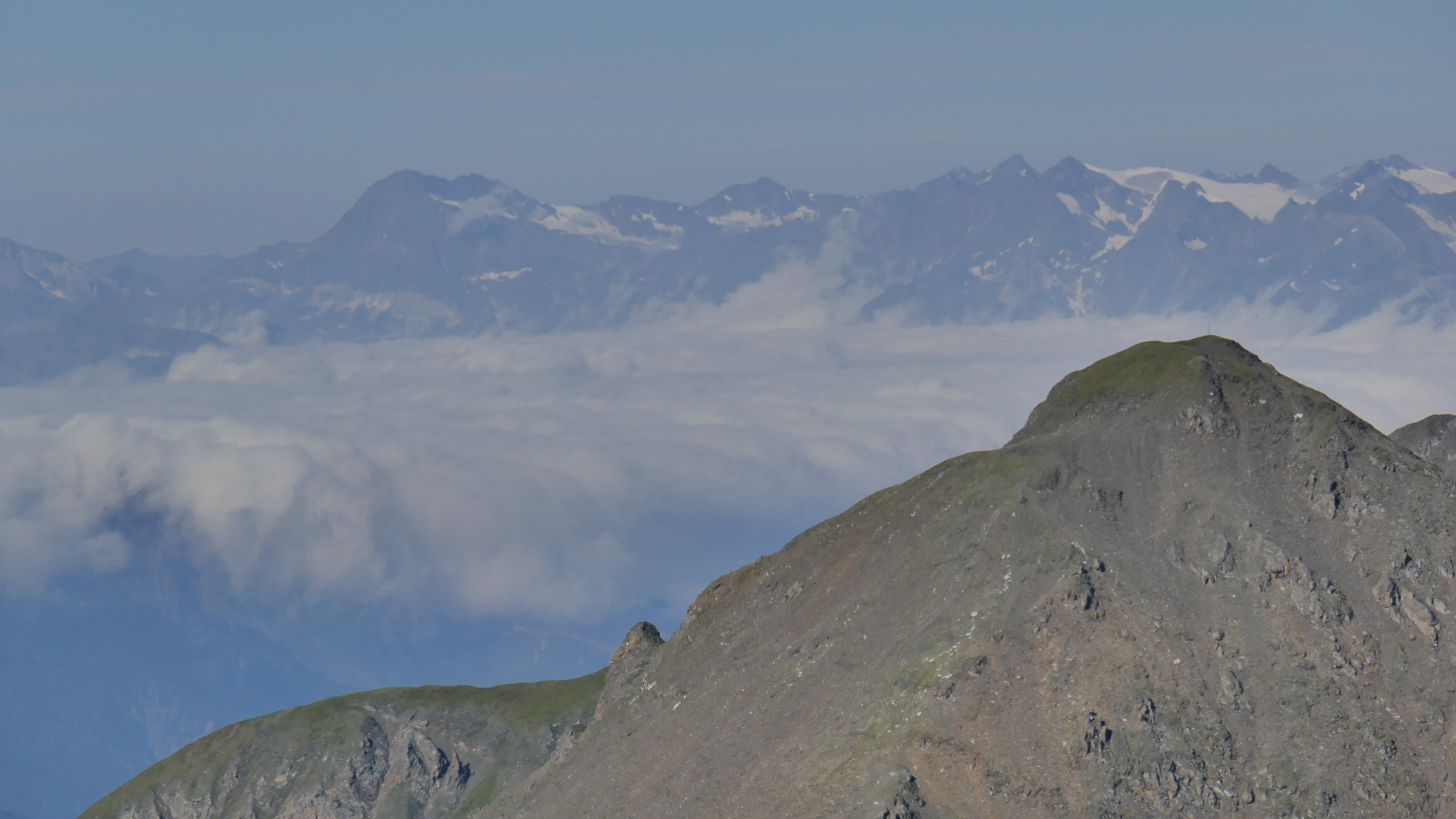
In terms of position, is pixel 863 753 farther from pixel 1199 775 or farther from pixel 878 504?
pixel 878 504

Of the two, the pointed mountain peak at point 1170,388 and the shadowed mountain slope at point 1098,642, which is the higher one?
the pointed mountain peak at point 1170,388

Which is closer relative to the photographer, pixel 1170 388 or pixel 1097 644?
pixel 1097 644

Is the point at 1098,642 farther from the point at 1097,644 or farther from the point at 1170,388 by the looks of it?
the point at 1170,388

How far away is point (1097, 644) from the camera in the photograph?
12756 centimetres

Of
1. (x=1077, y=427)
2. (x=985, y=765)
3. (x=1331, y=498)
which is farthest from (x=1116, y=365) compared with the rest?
(x=985, y=765)

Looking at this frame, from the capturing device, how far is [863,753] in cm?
11869

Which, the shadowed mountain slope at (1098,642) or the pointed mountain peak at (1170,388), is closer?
the shadowed mountain slope at (1098,642)

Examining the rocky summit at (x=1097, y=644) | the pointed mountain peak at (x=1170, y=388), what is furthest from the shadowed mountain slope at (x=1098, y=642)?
the pointed mountain peak at (x=1170, y=388)

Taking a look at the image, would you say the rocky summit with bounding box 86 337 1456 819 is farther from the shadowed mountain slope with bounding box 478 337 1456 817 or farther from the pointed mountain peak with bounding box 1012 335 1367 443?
the pointed mountain peak with bounding box 1012 335 1367 443

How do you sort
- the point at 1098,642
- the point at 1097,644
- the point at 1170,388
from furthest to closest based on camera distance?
the point at 1170,388, the point at 1098,642, the point at 1097,644

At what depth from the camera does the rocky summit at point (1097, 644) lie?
4673 inches

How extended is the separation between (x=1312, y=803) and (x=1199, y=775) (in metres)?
9.61

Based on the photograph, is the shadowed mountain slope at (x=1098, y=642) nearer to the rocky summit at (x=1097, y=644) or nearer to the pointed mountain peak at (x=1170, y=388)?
the rocky summit at (x=1097, y=644)

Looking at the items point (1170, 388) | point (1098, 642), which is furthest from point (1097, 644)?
point (1170, 388)
